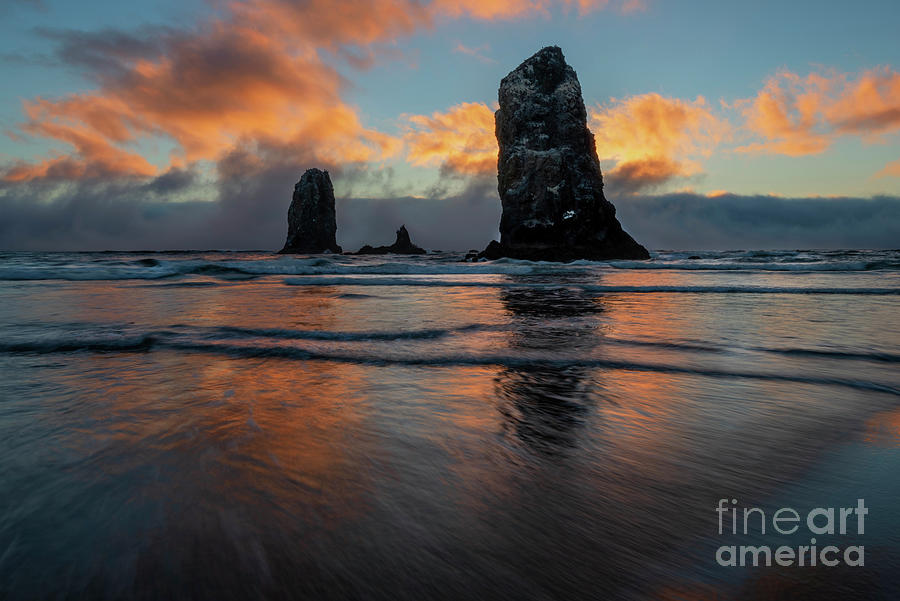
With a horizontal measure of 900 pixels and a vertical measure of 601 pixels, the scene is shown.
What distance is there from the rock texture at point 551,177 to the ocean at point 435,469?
3331cm

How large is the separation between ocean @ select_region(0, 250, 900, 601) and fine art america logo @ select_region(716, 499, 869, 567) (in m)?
0.01

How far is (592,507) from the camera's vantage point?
4.40 ft

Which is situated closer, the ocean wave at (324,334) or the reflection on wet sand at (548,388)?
the reflection on wet sand at (548,388)

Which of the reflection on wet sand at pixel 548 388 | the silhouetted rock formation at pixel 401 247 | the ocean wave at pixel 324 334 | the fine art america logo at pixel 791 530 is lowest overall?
the fine art america logo at pixel 791 530

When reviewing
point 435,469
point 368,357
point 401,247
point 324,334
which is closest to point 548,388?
point 435,469

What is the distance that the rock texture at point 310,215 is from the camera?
75562 mm

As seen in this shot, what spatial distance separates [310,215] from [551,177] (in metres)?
51.1

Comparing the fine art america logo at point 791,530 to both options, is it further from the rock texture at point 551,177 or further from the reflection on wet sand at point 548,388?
the rock texture at point 551,177

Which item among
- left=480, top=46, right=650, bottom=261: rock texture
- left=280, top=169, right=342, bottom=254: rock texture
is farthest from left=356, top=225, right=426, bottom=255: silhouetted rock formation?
left=480, top=46, right=650, bottom=261: rock texture

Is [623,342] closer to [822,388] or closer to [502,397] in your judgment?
[822,388]

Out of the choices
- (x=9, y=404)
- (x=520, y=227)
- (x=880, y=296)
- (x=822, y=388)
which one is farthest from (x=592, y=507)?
(x=520, y=227)

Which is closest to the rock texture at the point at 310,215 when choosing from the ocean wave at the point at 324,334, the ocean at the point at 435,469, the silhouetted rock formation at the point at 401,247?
the silhouetted rock formation at the point at 401,247

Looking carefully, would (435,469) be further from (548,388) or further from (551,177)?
(551,177)

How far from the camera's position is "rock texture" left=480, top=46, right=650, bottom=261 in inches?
1420
